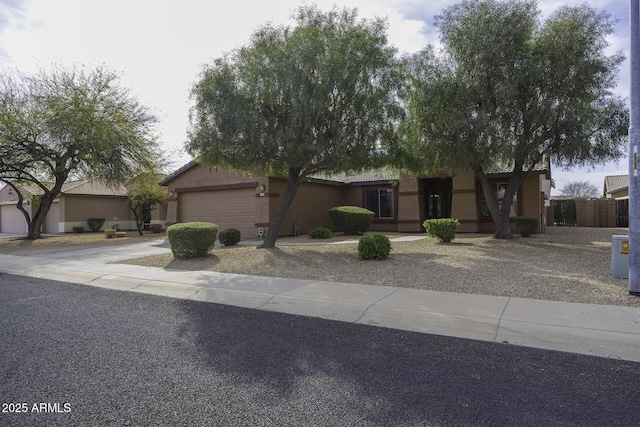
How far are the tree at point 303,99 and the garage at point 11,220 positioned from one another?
94.3ft

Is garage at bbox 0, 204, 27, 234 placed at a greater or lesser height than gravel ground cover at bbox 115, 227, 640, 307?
greater

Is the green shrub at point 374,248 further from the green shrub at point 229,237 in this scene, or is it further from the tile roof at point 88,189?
the tile roof at point 88,189

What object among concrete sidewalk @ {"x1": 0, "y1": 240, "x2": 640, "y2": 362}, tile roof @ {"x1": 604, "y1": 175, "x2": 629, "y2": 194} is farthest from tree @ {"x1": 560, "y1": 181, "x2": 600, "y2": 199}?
concrete sidewalk @ {"x1": 0, "y1": 240, "x2": 640, "y2": 362}

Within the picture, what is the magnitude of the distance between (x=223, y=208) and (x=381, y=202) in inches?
353

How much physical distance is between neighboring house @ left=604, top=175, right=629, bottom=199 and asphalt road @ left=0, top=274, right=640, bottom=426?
4176 cm

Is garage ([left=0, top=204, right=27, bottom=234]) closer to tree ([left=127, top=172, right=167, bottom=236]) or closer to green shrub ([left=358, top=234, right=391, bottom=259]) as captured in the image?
tree ([left=127, top=172, right=167, bottom=236])

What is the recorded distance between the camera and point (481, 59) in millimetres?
12781

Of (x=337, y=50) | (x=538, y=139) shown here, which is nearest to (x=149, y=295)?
(x=337, y=50)

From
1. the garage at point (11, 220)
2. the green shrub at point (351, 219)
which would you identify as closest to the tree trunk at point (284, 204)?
the green shrub at point (351, 219)

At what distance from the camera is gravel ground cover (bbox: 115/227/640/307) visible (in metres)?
7.51

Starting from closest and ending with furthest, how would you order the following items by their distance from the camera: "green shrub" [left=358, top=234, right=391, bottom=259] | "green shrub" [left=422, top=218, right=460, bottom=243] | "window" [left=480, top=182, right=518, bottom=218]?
"green shrub" [left=358, top=234, right=391, bottom=259] < "green shrub" [left=422, top=218, right=460, bottom=243] < "window" [left=480, top=182, right=518, bottom=218]

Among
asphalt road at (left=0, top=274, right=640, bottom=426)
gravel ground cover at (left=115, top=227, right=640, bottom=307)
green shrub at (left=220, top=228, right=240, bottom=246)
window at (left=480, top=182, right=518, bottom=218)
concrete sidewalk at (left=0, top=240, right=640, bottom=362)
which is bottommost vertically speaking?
asphalt road at (left=0, top=274, right=640, bottom=426)

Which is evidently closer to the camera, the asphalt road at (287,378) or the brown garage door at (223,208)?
the asphalt road at (287,378)

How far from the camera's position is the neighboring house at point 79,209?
28.9 meters
